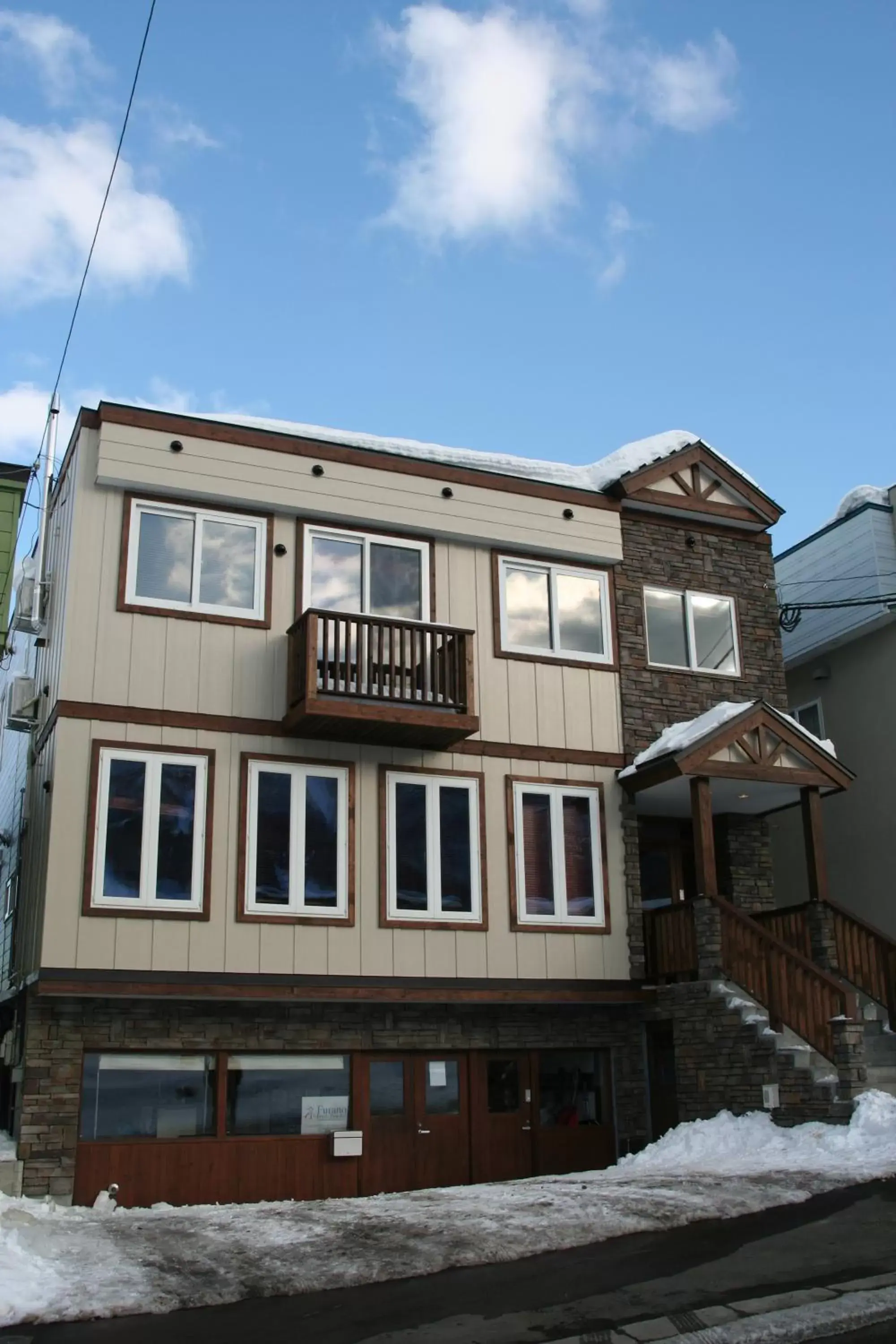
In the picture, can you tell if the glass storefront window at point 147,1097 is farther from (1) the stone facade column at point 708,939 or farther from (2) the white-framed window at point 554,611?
(2) the white-framed window at point 554,611

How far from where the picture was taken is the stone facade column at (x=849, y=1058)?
525 inches

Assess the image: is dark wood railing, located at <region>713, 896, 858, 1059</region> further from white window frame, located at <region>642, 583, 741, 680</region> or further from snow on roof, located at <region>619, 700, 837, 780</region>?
white window frame, located at <region>642, 583, 741, 680</region>

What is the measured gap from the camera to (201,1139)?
45.9 ft

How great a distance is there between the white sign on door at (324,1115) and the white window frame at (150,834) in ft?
8.57

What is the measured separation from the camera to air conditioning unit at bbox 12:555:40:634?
1636cm

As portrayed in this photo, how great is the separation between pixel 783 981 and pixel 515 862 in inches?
140

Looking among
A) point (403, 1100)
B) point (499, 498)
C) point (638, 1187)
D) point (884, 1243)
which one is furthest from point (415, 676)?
point (884, 1243)

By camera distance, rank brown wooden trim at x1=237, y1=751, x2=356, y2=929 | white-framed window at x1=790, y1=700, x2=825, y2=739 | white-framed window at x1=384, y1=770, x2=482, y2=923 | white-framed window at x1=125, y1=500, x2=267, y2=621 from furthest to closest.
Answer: white-framed window at x1=790, y1=700, x2=825, y2=739 < white-framed window at x1=384, y1=770, x2=482, y2=923 < white-framed window at x1=125, y1=500, x2=267, y2=621 < brown wooden trim at x1=237, y1=751, x2=356, y2=929

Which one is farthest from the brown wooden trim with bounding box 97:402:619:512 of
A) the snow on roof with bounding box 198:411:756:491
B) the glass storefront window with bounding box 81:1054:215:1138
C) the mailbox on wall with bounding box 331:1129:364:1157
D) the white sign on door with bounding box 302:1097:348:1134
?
the mailbox on wall with bounding box 331:1129:364:1157

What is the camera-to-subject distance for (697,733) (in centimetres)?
1644

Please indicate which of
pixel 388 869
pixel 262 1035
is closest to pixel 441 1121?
pixel 262 1035

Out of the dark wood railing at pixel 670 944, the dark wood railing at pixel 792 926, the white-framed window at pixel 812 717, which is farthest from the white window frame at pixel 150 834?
the white-framed window at pixel 812 717

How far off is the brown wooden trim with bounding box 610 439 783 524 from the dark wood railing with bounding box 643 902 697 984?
5878 millimetres

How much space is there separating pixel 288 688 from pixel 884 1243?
29.3 feet
